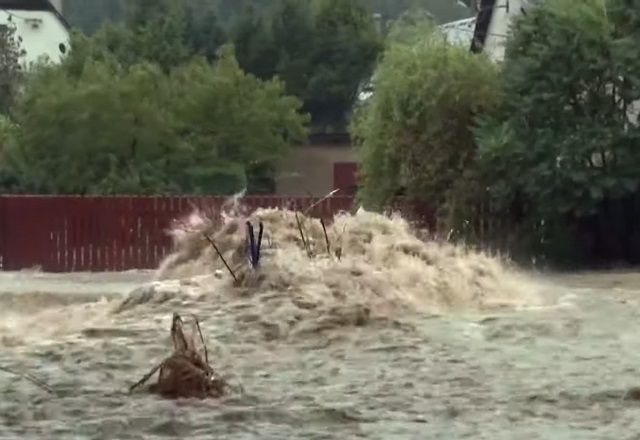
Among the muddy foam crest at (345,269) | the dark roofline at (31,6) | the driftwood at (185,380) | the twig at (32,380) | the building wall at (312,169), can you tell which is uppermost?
the dark roofline at (31,6)

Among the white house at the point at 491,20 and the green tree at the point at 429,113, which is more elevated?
the white house at the point at 491,20

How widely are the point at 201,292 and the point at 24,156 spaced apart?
24507 mm

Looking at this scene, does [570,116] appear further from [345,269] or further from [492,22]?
[492,22]

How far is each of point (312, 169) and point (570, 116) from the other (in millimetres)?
26775

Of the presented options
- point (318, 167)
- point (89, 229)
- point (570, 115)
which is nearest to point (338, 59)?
point (318, 167)

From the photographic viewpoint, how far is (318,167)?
53125 millimetres

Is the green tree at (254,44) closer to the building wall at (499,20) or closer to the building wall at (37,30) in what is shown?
the building wall at (37,30)

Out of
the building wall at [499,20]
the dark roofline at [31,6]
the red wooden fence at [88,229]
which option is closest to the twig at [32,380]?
the red wooden fence at [88,229]

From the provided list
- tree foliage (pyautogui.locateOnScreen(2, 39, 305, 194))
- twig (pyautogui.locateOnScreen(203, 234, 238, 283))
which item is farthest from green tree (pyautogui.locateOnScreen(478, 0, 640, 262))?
tree foliage (pyautogui.locateOnScreen(2, 39, 305, 194))

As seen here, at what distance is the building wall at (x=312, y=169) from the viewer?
49.0 meters

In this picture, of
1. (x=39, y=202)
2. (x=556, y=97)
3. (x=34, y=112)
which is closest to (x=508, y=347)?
(x=556, y=97)

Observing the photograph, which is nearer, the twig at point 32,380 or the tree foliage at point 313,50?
the twig at point 32,380

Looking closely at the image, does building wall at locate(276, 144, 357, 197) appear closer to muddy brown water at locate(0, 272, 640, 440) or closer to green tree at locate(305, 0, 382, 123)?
green tree at locate(305, 0, 382, 123)

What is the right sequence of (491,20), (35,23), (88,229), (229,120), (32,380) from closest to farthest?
(32,380) → (88,229) → (491,20) → (229,120) → (35,23)
